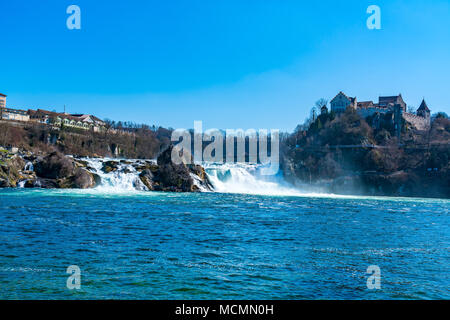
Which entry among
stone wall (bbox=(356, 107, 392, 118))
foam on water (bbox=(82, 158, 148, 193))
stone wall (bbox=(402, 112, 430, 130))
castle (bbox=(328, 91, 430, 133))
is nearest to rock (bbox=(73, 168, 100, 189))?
foam on water (bbox=(82, 158, 148, 193))

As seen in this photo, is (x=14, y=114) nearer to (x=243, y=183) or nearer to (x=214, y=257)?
(x=243, y=183)

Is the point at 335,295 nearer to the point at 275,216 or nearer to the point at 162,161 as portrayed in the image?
the point at 275,216

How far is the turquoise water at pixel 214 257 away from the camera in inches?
364

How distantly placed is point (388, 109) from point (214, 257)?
8517 cm

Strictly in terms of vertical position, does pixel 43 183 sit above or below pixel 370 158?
below

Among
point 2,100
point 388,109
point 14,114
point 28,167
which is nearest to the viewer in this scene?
point 28,167

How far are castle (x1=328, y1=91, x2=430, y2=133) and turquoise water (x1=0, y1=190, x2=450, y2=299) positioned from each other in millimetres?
64194

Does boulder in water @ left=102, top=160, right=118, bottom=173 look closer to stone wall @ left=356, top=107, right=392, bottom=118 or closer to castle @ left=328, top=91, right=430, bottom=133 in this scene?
castle @ left=328, top=91, right=430, bottom=133

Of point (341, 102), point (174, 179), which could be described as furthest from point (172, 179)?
point (341, 102)

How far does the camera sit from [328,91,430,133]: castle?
263 ft

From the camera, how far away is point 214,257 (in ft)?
41.7

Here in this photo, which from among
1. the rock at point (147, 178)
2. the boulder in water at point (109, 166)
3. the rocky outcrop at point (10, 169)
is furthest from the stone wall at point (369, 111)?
the rocky outcrop at point (10, 169)
